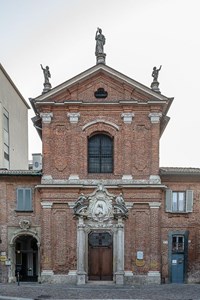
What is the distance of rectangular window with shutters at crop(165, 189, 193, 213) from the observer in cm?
2783

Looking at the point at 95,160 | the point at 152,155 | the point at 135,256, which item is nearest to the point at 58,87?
the point at 95,160

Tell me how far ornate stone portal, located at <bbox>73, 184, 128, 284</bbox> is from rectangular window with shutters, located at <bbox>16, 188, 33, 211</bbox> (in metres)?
3.27

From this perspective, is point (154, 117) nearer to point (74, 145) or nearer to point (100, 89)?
point (100, 89)

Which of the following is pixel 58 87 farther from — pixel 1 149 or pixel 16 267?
pixel 1 149

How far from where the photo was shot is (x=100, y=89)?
28109mm

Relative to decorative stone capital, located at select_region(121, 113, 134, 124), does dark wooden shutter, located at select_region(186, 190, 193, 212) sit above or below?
below

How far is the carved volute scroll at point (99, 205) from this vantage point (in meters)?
26.8

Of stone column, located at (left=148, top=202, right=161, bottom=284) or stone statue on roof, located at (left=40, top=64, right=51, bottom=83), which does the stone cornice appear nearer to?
stone statue on roof, located at (left=40, top=64, right=51, bottom=83)

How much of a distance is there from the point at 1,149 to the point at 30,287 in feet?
58.8

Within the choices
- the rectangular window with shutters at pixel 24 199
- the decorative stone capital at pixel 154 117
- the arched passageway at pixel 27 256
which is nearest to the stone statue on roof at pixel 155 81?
the decorative stone capital at pixel 154 117

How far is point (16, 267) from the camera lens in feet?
94.8

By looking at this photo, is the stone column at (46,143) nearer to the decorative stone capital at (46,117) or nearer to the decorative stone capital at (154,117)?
the decorative stone capital at (46,117)

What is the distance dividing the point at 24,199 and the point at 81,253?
5.23 m

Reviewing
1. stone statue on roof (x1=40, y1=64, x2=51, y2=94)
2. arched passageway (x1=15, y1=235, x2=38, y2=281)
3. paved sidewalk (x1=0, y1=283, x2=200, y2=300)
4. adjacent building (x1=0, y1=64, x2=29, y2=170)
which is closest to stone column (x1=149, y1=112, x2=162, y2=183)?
paved sidewalk (x1=0, y1=283, x2=200, y2=300)
